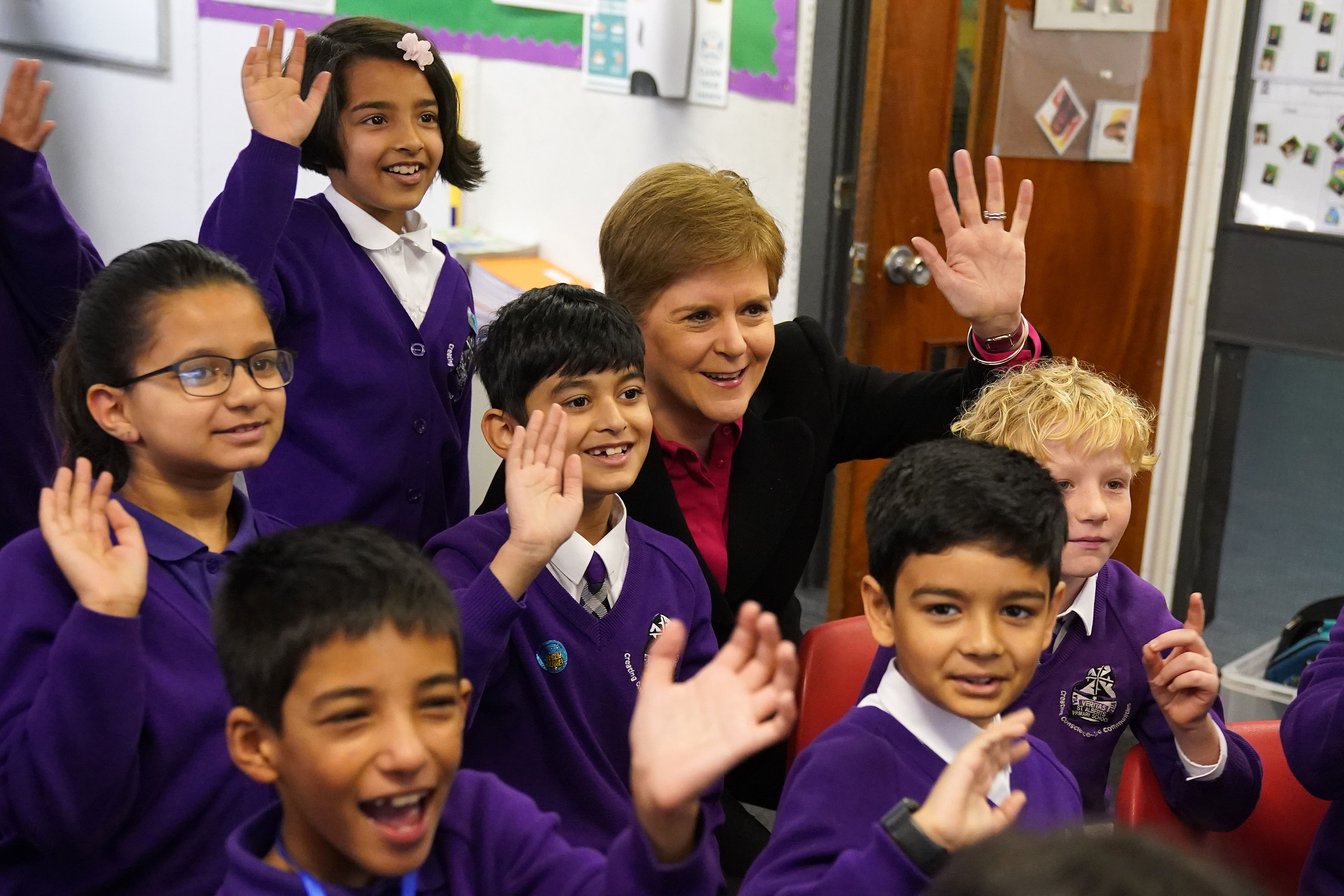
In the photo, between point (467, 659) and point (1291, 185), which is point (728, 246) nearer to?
point (467, 659)

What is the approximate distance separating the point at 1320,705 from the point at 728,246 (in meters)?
0.92

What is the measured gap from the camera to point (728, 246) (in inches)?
71.5

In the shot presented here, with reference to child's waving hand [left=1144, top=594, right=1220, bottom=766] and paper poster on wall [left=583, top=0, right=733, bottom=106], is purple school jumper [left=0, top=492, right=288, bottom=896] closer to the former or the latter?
child's waving hand [left=1144, top=594, right=1220, bottom=766]

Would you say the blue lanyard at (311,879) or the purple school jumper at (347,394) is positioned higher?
the purple school jumper at (347,394)

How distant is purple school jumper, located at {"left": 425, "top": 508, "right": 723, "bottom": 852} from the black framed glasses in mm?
278

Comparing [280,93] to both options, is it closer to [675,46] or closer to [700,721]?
[700,721]

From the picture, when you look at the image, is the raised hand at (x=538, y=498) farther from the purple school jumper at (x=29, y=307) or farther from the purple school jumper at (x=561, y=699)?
the purple school jumper at (x=29, y=307)

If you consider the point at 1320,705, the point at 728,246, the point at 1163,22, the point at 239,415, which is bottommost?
the point at 1320,705

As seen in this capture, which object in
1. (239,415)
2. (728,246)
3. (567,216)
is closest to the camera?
(239,415)

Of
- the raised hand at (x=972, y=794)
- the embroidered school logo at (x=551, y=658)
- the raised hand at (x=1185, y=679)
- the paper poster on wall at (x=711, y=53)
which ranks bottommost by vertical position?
the embroidered school logo at (x=551, y=658)

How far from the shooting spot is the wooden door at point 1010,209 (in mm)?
2803

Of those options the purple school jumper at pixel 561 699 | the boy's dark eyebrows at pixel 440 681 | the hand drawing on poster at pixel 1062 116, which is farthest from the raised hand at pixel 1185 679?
the hand drawing on poster at pixel 1062 116

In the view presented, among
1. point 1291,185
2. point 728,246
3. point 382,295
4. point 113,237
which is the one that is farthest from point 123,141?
point 1291,185

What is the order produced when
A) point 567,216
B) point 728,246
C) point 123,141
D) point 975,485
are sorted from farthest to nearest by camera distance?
point 123,141, point 567,216, point 728,246, point 975,485
